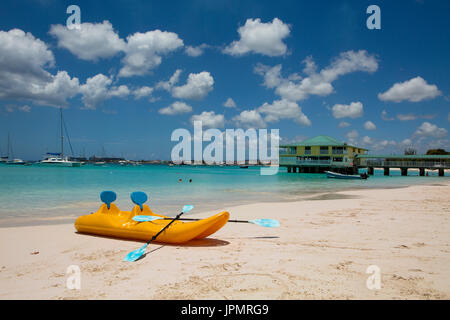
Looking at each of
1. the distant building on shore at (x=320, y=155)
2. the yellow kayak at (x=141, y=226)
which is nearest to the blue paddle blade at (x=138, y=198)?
the yellow kayak at (x=141, y=226)

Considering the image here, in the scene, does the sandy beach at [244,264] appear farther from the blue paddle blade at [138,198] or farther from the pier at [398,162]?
the pier at [398,162]

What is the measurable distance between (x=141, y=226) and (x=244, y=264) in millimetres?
2746

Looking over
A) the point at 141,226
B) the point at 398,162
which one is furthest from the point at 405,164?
the point at 141,226

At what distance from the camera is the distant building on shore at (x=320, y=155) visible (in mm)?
47569

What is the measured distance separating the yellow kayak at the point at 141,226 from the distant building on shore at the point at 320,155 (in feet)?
144

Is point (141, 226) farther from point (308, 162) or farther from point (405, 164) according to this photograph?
point (405, 164)

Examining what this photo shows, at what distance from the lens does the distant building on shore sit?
47569 mm

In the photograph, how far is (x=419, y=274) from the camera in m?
4.27

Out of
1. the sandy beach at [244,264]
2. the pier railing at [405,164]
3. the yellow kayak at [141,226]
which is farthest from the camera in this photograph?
the pier railing at [405,164]

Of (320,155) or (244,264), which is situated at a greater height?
(320,155)

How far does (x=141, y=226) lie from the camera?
20.9 ft
